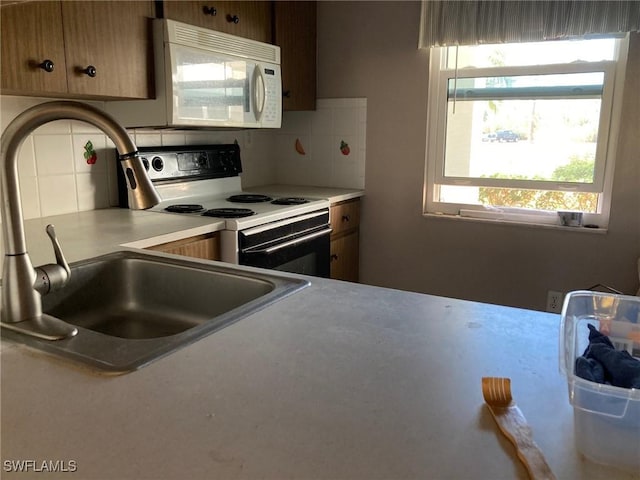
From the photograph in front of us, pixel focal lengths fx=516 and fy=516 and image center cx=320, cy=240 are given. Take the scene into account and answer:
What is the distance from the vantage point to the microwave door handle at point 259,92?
2.47 metres

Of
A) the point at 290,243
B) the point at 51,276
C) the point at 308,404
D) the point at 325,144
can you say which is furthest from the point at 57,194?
the point at 308,404

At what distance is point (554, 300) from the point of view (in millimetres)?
2701

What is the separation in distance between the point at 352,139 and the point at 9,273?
8.12 feet

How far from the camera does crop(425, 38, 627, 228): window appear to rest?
2.52m

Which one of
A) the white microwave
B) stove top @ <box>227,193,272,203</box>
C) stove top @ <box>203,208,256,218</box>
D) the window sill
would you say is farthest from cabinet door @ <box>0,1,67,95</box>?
the window sill

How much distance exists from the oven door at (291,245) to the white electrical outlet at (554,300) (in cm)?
118

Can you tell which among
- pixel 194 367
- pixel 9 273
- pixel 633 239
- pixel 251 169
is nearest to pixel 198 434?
pixel 194 367

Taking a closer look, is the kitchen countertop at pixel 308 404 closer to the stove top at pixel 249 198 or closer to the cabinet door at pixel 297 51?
the stove top at pixel 249 198

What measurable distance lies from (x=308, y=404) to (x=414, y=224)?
2.47 m

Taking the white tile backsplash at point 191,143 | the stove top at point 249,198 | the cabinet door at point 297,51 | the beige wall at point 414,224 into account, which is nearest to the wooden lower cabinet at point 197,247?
the white tile backsplash at point 191,143

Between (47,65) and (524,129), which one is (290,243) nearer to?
(47,65)

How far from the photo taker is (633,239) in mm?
2508

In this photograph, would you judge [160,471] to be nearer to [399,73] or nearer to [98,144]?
[98,144]

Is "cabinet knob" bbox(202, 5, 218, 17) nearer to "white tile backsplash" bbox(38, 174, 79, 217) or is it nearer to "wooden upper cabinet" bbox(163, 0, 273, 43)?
"wooden upper cabinet" bbox(163, 0, 273, 43)
